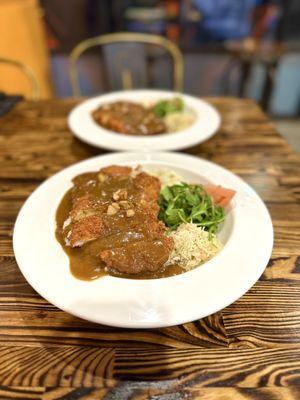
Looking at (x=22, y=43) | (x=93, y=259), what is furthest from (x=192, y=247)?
(x=22, y=43)

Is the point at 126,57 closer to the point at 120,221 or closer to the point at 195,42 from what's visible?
the point at 195,42

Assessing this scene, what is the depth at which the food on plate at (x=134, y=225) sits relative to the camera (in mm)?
1052

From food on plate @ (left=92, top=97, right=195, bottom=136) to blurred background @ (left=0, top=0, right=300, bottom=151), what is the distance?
226 centimetres

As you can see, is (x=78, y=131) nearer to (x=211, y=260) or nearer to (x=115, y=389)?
(x=211, y=260)

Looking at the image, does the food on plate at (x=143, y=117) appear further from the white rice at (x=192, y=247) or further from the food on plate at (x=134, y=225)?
the white rice at (x=192, y=247)

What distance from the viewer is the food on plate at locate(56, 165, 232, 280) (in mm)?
1052

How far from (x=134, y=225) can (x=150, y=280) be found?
0.24m

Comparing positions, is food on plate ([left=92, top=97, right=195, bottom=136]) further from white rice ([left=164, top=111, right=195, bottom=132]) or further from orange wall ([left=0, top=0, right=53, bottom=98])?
orange wall ([left=0, top=0, right=53, bottom=98])

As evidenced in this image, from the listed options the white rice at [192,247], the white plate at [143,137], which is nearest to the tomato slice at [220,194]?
the white rice at [192,247]

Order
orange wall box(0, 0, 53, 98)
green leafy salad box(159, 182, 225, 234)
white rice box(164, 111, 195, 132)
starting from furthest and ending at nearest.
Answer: orange wall box(0, 0, 53, 98) → white rice box(164, 111, 195, 132) → green leafy salad box(159, 182, 225, 234)

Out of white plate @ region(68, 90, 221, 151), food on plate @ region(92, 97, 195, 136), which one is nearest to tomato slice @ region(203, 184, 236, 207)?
white plate @ region(68, 90, 221, 151)

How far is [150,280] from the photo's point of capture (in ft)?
3.22

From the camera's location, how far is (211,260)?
1058 millimetres

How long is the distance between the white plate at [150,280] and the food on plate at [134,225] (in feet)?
0.17
